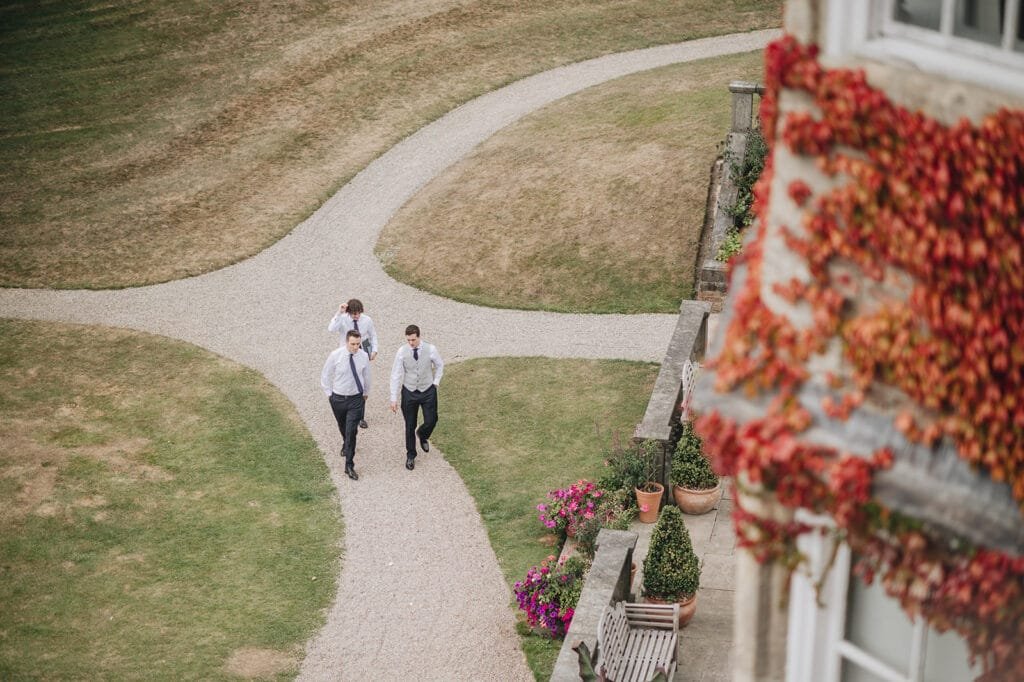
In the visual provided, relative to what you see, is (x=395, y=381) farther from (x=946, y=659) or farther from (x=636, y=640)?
(x=946, y=659)

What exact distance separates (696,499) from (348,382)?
4477mm

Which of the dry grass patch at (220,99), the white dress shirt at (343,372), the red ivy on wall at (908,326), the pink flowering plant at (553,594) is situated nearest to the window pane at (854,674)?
the red ivy on wall at (908,326)

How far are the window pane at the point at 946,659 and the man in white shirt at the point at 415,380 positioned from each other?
9893 millimetres

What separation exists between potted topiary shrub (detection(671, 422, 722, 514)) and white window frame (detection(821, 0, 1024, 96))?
9.31 m

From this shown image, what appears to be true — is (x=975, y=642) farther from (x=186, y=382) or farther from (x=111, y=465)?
(x=186, y=382)

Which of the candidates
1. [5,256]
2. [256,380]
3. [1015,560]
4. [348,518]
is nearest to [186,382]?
[256,380]

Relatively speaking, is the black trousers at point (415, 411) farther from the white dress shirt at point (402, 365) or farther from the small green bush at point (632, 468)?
the small green bush at point (632, 468)

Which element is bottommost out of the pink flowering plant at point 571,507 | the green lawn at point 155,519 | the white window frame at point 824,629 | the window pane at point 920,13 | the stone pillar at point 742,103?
the green lawn at point 155,519

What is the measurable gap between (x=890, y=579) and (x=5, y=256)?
2229cm

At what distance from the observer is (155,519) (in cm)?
1500

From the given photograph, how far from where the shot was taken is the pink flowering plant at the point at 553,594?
12430mm

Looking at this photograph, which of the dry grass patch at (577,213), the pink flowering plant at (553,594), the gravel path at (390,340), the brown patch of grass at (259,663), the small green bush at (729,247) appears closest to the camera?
the brown patch of grass at (259,663)

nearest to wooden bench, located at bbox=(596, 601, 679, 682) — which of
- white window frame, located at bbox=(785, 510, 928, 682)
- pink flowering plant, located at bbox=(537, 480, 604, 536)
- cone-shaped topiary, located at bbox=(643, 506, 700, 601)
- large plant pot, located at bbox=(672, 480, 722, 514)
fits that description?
cone-shaped topiary, located at bbox=(643, 506, 700, 601)

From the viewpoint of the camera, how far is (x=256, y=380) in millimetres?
18312
